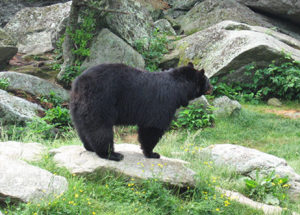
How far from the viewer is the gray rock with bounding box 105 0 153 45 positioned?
12375mm

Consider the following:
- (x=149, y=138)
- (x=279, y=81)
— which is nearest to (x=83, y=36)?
(x=279, y=81)

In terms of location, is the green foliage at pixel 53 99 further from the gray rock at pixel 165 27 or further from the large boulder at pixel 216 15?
the large boulder at pixel 216 15

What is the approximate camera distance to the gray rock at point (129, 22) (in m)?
12.4

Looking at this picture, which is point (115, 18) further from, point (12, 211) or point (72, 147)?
point (12, 211)

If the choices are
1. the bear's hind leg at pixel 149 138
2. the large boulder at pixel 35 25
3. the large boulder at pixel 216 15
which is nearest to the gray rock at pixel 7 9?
the large boulder at pixel 35 25

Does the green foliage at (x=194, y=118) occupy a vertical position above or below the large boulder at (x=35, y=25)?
below

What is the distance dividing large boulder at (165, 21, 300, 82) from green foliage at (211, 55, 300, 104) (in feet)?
0.65

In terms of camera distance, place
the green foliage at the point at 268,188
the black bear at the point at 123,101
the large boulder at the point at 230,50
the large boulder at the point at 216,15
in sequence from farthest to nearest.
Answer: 1. the large boulder at the point at 216,15
2. the large boulder at the point at 230,50
3. the green foliage at the point at 268,188
4. the black bear at the point at 123,101

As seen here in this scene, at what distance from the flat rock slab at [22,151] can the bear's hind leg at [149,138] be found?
156 centimetres

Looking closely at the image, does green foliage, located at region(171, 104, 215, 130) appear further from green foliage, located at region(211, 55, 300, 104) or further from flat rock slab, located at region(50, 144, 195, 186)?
flat rock slab, located at region(50, 144, 195, 186)

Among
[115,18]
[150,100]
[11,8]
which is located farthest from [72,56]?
[11,8]

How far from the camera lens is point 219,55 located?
1192cm

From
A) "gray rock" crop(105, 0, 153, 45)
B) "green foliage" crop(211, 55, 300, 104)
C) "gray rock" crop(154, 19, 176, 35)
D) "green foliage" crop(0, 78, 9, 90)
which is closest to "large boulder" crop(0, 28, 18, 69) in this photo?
"green foliage" crop(0, 78, 9, 90)

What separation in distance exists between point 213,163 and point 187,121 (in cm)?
292
